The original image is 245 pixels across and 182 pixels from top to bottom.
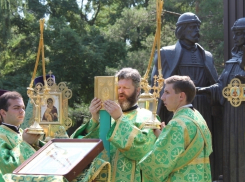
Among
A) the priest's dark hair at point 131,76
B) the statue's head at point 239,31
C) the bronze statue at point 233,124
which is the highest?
the statue's head at point 239,31

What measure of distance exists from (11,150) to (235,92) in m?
3.18

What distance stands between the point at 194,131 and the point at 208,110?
10.7 ft

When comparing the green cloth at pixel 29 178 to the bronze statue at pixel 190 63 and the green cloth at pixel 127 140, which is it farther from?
the bronze statue at pixel 190 63

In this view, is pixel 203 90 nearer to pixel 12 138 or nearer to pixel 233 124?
pixel 233 124

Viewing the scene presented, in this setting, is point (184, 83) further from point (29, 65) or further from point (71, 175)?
point (29, 65)

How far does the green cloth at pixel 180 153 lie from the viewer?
493 cm

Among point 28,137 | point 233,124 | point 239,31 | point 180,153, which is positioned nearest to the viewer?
point 180,153

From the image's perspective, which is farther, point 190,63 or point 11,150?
point 190,63

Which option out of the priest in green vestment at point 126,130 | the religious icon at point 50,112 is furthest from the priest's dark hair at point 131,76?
the religious icon at point 50,112

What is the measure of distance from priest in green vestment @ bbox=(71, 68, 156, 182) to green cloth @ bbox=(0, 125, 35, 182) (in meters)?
0.50

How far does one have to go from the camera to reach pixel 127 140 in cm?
517

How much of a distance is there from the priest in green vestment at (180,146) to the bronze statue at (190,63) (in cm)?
305

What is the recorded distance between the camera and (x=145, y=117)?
5.57 m

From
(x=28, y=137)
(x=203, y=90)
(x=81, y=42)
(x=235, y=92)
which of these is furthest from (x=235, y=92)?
(x=81, y=42)
